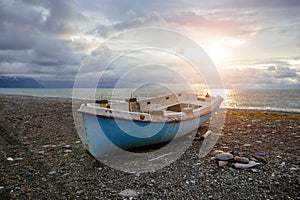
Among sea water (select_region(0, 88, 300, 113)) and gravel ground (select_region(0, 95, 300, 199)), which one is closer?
gravel ground (select_region(0, 95, 300, 199))

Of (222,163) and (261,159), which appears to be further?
(261,159)

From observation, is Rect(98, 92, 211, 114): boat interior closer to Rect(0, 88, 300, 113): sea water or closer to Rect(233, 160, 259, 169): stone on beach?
Rect(0, 88, 300, 113): sea water

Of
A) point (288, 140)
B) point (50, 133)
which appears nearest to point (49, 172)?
point (50, 133)

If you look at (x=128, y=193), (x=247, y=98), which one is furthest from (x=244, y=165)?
(x=247, y=98)

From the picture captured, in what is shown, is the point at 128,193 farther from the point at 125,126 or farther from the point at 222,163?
the point at 222,163

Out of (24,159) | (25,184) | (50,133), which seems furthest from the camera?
(50,133)

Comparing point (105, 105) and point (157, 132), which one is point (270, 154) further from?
point (105, 105)

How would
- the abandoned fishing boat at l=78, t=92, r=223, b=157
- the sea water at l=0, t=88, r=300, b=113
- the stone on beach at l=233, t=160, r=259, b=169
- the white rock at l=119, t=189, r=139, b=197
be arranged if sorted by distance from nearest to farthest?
1. the white rock at l=119, t=189, r=139, b=197
2. the stone on beach at l=233, t=160, r=259, b=169
3. the abandoned fishing boat at l=78, t=92, r=223, b=157
4. the sea water at l=0, t=88, r=300, b=113

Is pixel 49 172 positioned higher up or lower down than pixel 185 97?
lower down

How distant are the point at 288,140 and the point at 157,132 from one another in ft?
17.6

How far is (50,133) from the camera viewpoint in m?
10.1

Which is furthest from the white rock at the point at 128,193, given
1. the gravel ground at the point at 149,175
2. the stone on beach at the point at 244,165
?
the stone on beach at the point at 244,165

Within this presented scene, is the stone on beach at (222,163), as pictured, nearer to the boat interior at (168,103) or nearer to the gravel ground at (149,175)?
the gravel ground at (149,175)

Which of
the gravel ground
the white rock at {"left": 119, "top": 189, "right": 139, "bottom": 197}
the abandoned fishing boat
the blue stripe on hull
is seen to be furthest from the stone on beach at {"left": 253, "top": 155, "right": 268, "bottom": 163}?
the white rock at {"left": 119, "top": 189, "right": 139, "bottom": 197}
